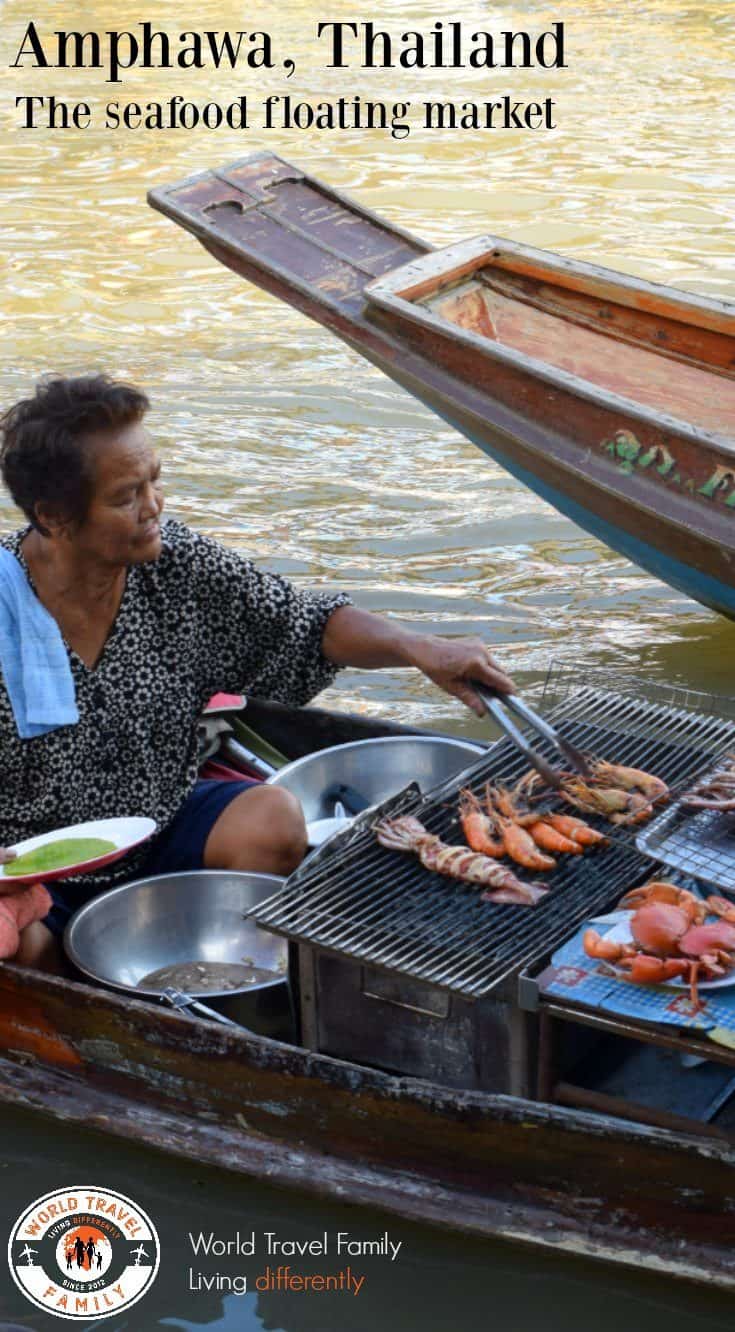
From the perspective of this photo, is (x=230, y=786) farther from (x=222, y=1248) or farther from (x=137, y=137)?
(x=137, y=137)

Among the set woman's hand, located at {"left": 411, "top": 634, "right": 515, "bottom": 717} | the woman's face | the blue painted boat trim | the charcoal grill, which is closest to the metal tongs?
woman's hand, located at {"left": 411, "top": 634, "right": 515, "bottom": 717}

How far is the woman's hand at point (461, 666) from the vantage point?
3344mm

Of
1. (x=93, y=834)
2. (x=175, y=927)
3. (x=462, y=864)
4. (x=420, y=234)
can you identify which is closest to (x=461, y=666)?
(x=462, y=864)

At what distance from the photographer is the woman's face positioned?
3256 mm

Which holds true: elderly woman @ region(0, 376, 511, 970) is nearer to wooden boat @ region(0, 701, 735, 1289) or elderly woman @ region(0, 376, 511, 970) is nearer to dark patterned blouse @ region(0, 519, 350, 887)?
dark patterned blouse @ region(0, 519, 350, 887)

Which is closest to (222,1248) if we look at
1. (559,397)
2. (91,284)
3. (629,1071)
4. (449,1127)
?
(449,1127)

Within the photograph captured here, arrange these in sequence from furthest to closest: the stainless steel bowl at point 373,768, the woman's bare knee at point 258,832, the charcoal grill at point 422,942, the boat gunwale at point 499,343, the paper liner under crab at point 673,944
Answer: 1. the boat gunwale at point 499,343
2. the stainless steel bowl at point 373,768
3. the woman's bare knee at point 258,832
4. the charcoal grill at point 422,942
5. the paper liner under crab at point 673,944

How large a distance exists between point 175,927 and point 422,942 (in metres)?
0.86

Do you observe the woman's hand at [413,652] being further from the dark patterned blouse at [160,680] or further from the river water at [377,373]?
the river water at [377,373]

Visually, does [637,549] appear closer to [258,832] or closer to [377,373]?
[258,832]

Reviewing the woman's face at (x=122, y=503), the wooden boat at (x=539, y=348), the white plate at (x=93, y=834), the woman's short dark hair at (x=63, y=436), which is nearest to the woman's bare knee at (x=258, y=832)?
the white plate at (x=93, y=834)

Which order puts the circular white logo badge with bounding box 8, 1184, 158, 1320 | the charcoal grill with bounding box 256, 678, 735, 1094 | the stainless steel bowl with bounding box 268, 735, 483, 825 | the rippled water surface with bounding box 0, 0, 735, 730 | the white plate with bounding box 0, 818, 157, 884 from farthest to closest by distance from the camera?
the rippled water surface with bounding box 0, 0, 735, 730, the stainless steel bowl with bounding box 268, 735, 483, 825, the white plate with bounding box 0, 818, 157, 884, the circular white logo badge with bounding box 8, 1184, 158, 1320, the charcoal grill with bounding box 256, 678, 735, 1094

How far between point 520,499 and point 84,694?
14.1 feet

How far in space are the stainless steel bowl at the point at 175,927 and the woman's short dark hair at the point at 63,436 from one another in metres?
0.90
